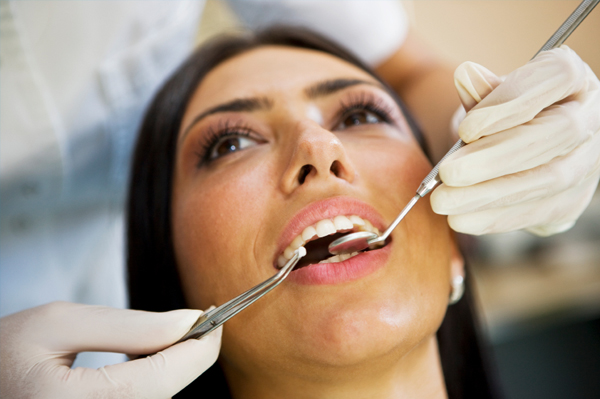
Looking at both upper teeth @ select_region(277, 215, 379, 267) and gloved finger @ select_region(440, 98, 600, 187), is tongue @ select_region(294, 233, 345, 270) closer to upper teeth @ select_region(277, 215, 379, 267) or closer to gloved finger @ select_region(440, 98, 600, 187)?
upper teeth @ select_region(277, 215, 379, 267)

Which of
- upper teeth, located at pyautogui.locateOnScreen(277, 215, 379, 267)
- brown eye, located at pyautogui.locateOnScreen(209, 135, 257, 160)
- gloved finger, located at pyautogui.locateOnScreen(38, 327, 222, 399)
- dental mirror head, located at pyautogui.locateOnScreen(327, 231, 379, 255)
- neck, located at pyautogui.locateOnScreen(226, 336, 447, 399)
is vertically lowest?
neck, located at pyautogui.locateOnScreen(226, 336, 447, 399)

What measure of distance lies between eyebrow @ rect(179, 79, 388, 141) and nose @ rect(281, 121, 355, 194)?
0.16 m

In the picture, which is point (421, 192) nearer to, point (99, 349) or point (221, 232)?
point (221, 232)

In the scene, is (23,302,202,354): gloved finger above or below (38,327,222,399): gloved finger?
above

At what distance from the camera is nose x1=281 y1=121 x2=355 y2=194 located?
79 cm

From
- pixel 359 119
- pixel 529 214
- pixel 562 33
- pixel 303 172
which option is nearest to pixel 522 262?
pixel 529 214

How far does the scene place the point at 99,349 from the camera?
2.66ft

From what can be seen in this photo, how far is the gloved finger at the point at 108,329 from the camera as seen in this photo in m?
0.78

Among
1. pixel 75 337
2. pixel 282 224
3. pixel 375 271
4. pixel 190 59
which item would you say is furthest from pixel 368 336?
pixel 190 59

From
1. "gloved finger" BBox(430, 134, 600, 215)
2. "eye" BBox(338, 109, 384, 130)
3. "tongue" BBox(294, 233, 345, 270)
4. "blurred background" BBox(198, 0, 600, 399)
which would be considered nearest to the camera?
"gloved finger" BBox(430, 134, 600, 215)

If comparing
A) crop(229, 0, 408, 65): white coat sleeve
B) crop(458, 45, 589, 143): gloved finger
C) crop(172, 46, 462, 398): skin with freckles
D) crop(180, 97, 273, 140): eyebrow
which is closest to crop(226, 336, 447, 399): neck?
crop(172, 46, 462, 398): skin with freckles

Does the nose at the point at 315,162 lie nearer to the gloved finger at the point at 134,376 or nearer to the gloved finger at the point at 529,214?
the gloved finger at the point at 529,214

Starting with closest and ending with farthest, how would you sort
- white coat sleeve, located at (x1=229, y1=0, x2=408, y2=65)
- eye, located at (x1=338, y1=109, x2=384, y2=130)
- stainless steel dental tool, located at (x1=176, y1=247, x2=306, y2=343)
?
stainless steel dental tool, located at (x1=176, y1=247, x2=306, y2=343)
eye, located at (x1=338, y1=109, x2=384, y2=130)
white coat sleeve, located at (x1=229, y1=0, x2=408, y2=65)

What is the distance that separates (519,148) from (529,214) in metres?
0.19
